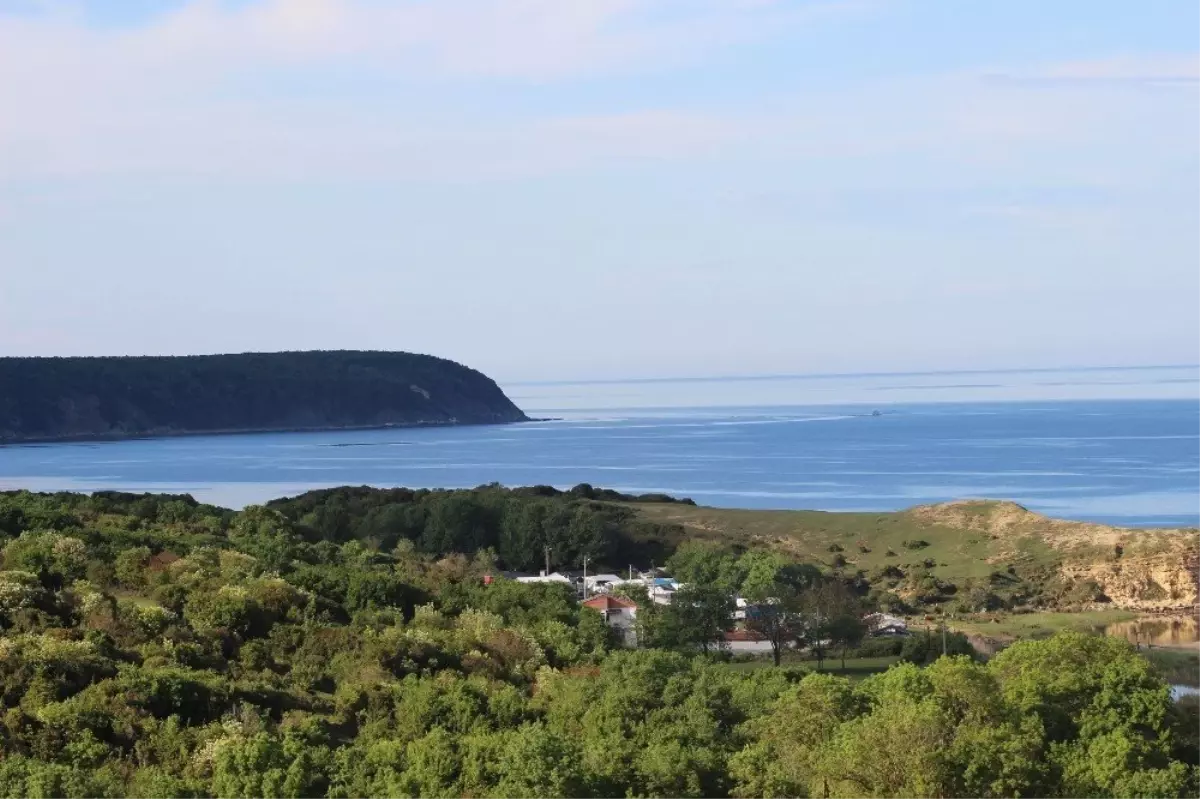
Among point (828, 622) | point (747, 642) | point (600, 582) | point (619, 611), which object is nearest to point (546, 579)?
point (600, 582)

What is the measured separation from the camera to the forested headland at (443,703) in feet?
60.2

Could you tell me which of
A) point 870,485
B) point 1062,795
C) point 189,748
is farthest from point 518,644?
point 870,485

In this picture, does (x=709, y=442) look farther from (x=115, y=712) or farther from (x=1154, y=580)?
(x=115, y=712)

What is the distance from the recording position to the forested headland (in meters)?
18.3

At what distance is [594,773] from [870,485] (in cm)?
9118

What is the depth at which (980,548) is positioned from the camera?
69812mm

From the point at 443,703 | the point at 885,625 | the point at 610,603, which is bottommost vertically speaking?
the point at 885,625

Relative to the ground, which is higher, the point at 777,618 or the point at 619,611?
Answer: the point at 777,618

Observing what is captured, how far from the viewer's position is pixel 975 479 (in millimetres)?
110625

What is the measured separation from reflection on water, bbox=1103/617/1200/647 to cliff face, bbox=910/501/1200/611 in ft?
12.4

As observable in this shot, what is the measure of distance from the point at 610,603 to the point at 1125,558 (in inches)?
1028

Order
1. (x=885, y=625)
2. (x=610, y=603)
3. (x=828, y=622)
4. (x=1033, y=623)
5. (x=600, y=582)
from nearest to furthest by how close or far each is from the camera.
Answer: (x=828, y=622), (x=610, y=603), (x=885, y=625), (x=1033, y=623), (x=600, y=582)

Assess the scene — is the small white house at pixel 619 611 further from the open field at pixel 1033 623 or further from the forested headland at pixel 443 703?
the open field at pixel 1033 623

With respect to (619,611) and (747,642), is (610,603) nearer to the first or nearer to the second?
(619,611)
